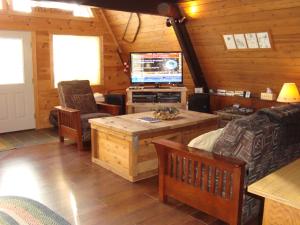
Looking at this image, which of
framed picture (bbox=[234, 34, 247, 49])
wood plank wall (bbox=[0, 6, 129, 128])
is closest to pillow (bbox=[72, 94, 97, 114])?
wood plank wall (bbox=[0, 6, 129, 128])

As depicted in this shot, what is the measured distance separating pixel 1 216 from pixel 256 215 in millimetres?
2135

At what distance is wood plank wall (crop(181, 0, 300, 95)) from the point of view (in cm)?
407

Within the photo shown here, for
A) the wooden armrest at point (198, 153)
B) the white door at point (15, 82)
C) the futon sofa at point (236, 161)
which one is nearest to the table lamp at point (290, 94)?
the futon sofa at point (236, 161)

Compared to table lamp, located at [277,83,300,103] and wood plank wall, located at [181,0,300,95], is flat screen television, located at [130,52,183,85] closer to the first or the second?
wood plank wall, located at [181,0,300,95]

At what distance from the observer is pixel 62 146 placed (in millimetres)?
4832

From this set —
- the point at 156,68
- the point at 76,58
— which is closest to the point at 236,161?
the point at 156,68

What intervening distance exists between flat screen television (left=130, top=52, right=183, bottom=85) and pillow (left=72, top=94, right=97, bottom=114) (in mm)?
983

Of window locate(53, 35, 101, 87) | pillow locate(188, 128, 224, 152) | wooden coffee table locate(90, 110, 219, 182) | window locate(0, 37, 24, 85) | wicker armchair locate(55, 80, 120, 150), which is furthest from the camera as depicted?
window locate(53, 35, 101, 87)

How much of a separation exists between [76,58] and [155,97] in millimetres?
1885

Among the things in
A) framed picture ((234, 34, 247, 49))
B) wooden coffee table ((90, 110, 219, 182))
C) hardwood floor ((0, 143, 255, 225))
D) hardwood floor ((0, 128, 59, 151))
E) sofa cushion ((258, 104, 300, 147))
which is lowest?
hardwood floor ((0, 143, 255, 225))

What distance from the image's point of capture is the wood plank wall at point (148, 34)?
572 centimetres

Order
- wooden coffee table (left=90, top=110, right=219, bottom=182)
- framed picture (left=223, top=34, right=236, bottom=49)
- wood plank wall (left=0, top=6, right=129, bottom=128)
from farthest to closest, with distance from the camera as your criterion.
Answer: wood plank wall (left=0, top=6, right=129, bottom=128), framed picture (left=223, top=34, right=236, bottom=49), wooden coffee table (left=90, top=110, right=219, bottom=182)

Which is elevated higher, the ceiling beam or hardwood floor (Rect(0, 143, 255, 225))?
the ceiling beam

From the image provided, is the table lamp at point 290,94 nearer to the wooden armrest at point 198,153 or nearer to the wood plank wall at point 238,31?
the wood plank wall at point 238,31
